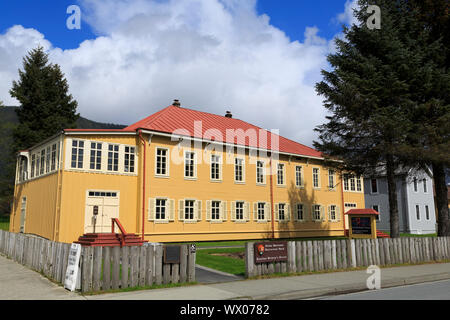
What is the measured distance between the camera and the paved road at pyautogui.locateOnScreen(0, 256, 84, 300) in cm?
862

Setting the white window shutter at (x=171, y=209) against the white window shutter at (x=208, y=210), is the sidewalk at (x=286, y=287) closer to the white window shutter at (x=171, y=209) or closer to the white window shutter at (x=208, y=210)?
the white window shutter at (x=171, y=209)

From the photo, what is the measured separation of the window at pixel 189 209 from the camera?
80.0ft

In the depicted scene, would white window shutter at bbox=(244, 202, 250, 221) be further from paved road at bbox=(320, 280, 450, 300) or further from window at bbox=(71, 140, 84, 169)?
paved road at bbox=(320, 280, 450, 300)

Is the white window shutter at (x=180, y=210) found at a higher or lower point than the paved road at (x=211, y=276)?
higher

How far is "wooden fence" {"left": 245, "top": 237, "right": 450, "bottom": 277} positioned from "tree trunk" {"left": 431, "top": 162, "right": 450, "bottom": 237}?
2481mm

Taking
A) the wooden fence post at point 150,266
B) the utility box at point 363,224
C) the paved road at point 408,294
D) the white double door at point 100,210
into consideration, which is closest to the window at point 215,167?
the white double door at point 100,210

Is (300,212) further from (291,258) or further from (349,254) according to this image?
(291,258)

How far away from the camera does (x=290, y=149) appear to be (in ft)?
102

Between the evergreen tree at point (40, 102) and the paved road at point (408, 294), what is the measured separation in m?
41.7

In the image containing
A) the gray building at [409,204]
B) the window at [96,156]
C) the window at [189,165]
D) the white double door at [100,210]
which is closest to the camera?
the white double door at [100,210]

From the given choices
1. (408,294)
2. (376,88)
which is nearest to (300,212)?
(376,88)

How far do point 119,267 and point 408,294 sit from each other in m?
7.38

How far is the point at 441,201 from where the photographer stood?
19156 millimetres

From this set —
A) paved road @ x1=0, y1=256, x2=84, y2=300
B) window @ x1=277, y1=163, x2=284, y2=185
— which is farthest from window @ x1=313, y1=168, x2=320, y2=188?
paved road @ x1=0, y1=256, x2=84, y2=300
